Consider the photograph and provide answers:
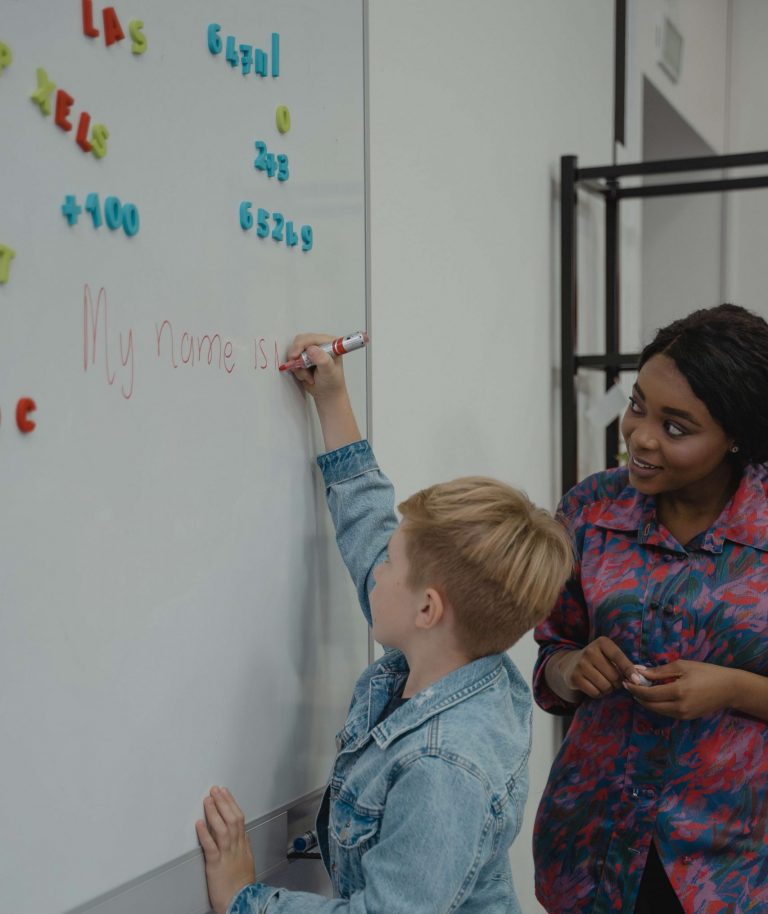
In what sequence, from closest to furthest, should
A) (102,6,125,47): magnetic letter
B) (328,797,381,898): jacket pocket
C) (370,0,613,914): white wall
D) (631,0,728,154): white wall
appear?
1. (102,6,125,47): magnetic letter
2. (328,797,381,898): jacket pocket
3. (370,0,613,914): white wall
4. (631,0,728,154): white wall

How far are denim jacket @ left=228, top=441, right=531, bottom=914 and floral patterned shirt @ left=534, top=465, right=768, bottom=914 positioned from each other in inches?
12.1

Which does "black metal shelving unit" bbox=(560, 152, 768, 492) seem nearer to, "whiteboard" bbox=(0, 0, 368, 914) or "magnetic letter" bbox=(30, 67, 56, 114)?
"whiteboard" bbox=(0, 0, 368, 914)

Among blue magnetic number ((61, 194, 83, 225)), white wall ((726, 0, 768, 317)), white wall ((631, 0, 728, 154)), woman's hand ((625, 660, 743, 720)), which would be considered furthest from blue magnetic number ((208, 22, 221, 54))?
white wall ((726, 0, 768, 317))

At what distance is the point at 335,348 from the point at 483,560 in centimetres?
31

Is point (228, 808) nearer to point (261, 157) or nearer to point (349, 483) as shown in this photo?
point (349, 483)

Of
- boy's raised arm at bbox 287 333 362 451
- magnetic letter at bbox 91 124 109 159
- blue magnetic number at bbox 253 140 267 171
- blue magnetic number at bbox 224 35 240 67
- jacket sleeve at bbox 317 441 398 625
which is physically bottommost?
jacket sleeve at bbox 317 441 398 625

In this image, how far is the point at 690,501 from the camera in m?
1.40

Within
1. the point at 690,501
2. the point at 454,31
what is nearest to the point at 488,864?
the point at 690,501

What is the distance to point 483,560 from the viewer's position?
3.31ft

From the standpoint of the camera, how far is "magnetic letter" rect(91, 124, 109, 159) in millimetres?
876

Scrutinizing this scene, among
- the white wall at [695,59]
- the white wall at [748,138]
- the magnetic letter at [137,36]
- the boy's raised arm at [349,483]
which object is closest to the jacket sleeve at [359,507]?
the boy's raised arm at [349,483]

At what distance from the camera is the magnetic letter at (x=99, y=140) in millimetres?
876

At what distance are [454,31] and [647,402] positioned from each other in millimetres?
796

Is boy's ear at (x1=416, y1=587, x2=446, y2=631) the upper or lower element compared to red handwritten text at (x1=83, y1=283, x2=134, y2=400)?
lower
